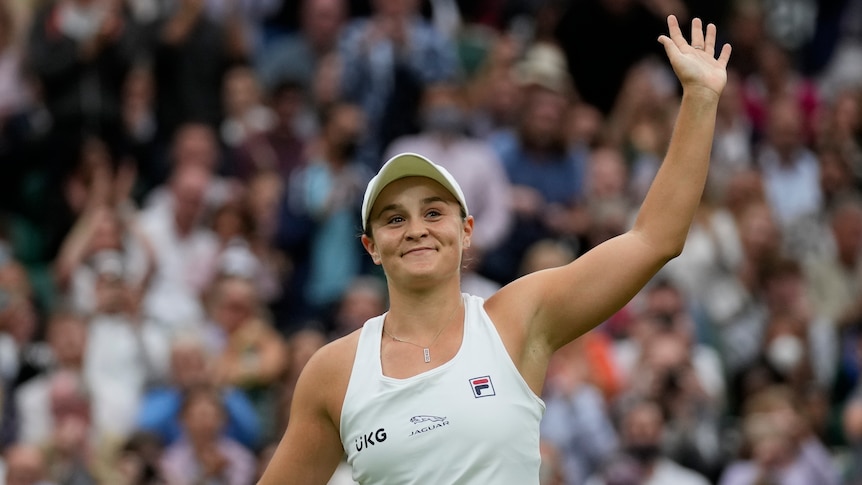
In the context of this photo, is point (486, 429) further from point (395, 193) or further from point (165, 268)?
point (165, 268)

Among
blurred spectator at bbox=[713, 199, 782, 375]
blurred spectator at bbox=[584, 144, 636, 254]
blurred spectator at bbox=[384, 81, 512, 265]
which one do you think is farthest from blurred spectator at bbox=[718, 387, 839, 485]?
blurred spectator at bbox=[384, 81, 512, 265]

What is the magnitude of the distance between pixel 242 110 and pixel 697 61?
355 inches

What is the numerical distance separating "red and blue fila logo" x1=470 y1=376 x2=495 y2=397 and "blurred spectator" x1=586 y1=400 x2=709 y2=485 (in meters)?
5.68

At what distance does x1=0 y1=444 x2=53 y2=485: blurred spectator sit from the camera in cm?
966

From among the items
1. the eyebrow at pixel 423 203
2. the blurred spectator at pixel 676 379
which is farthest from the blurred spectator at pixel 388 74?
the eyebrow at pixel 423 203

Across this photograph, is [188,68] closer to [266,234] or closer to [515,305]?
[266,234]

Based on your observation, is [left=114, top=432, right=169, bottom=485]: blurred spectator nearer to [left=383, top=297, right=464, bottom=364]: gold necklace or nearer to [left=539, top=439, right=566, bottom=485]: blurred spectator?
[left=539, top=439, right=566, bottom=485]: blurred spectator

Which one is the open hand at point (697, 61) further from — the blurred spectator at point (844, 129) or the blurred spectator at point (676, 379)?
the blurred spectator at point (844, 129)

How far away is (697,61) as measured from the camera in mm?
4770

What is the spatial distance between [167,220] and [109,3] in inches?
84.8

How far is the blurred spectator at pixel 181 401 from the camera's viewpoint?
10484 mm

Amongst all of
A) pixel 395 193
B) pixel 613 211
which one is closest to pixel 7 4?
pixel 613 211

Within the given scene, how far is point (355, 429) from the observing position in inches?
189

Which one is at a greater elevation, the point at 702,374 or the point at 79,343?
the point at 79,343
